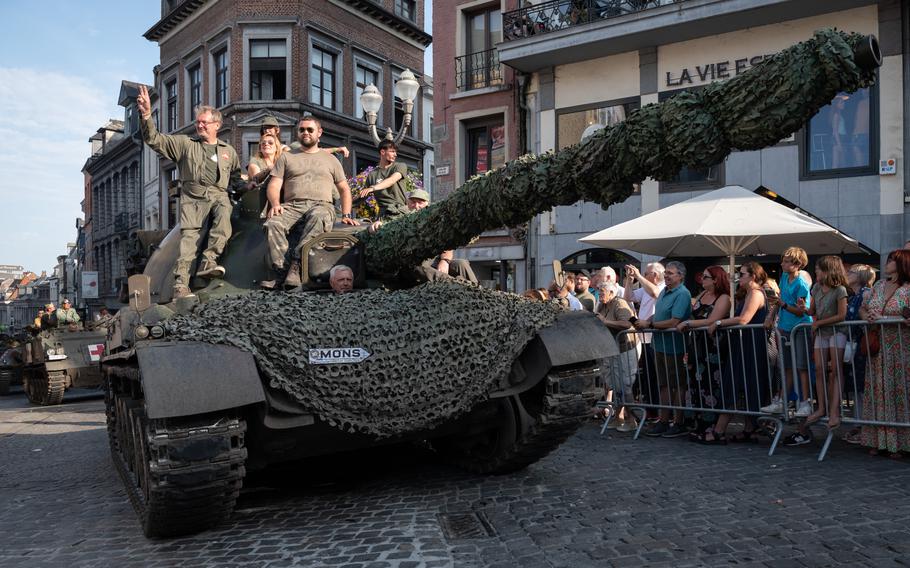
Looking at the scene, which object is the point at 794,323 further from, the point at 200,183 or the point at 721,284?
the point at 200,183

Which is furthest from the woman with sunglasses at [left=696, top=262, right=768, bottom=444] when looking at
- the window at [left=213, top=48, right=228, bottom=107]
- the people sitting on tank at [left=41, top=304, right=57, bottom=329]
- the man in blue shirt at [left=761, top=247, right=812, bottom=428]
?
the window at [left=213, top=48, right=228, bottom=107]

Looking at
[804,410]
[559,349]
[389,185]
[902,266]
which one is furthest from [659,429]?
[389,185]

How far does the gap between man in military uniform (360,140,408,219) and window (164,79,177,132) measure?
24.8 meters

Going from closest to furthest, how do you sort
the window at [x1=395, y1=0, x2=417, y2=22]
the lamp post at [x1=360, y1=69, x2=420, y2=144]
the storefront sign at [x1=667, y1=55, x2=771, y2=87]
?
the lamp post at [x1=360, y1=69, x2=420, y2=144]
the storefront sign at [x1=667, y1=55, x2=771, y2=87]
the window at [x1=395, y1=0, x2=417, y2=22]

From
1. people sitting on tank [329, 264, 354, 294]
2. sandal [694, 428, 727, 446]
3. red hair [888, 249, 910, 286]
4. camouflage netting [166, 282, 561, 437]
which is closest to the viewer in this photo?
camouflage netting [166, 282, 561, 437]

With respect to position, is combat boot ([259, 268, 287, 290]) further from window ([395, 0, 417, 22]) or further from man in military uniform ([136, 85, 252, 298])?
window ([395, 0, 417, 22])

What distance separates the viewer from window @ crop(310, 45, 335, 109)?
26.6 m

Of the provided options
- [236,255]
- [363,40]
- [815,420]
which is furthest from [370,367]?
[363,40]

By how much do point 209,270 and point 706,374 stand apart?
14.9ft

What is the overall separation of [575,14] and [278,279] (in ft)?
38.6

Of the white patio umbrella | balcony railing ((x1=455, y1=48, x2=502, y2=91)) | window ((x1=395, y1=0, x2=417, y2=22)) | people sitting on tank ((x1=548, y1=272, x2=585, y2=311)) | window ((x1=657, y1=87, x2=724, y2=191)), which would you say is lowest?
people sitting on tank ((x1=548, y1=272, x2=585, y2=311))

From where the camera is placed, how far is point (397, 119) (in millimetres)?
31453

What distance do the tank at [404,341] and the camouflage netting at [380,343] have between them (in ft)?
0.03

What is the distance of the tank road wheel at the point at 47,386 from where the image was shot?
1234cm
